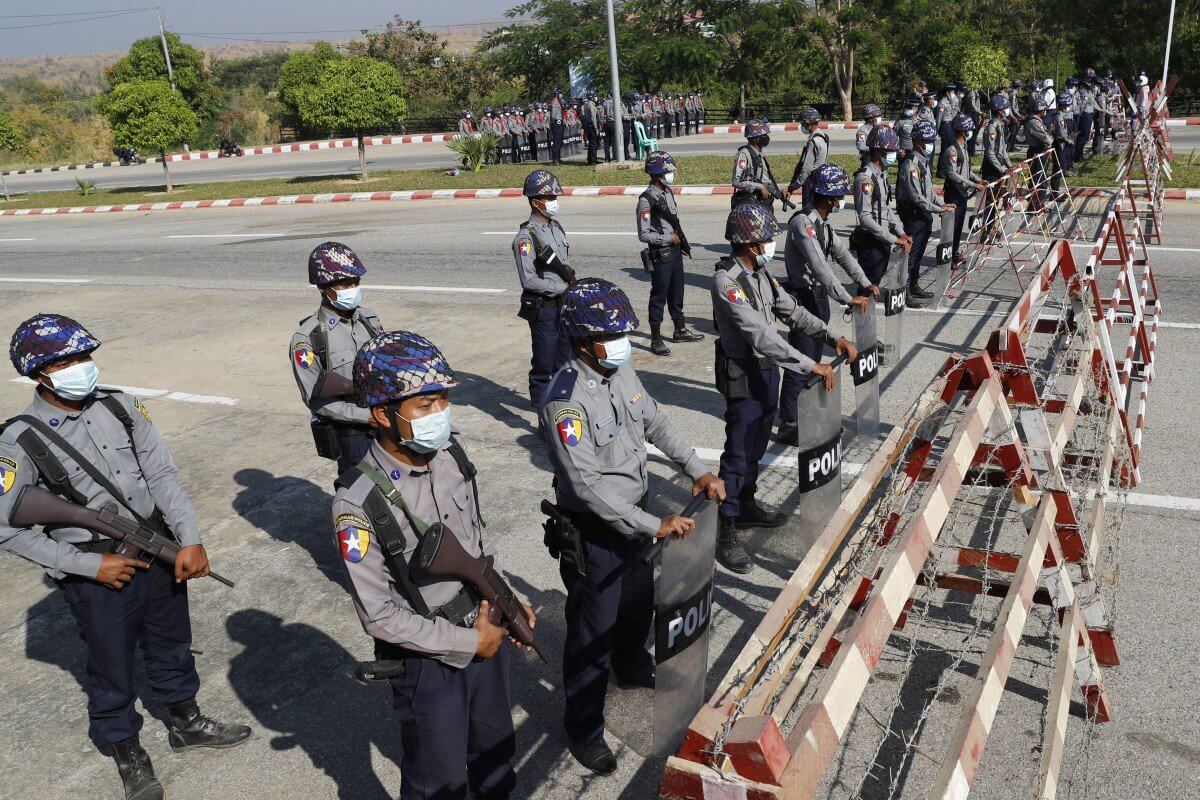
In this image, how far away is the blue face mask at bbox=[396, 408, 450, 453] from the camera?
3111mm

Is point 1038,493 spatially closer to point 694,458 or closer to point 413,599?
point 694,458

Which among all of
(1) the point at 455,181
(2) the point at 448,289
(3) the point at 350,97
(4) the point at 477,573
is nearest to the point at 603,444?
(4) the point at 477,573

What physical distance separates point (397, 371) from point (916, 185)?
9.01 meters

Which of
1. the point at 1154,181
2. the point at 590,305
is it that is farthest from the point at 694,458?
the point at 1154,181

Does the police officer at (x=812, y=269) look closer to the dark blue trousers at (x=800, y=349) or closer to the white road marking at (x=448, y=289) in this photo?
the dark blue trousers at (x=800, y=349)

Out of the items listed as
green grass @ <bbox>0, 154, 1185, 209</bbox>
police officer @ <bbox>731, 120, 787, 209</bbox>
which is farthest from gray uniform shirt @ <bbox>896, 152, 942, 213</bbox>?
green grass @ <bbox>0, 154, 1185, 209</bbox>

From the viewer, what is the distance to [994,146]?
1326 centimetres

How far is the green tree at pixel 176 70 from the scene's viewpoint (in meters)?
46.6

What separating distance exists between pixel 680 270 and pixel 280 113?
47164 millimetres

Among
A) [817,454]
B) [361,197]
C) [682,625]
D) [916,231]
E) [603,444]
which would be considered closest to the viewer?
[682,625]

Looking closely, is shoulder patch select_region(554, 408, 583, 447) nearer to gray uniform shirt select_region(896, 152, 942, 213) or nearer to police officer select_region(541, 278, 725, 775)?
police officer select_region(541, 278, 725, 775)

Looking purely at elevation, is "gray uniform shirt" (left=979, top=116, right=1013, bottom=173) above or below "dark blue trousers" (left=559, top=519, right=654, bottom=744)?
above

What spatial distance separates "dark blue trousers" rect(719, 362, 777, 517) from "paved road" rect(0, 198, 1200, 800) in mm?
418

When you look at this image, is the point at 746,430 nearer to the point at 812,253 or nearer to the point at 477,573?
the point at 812,253
